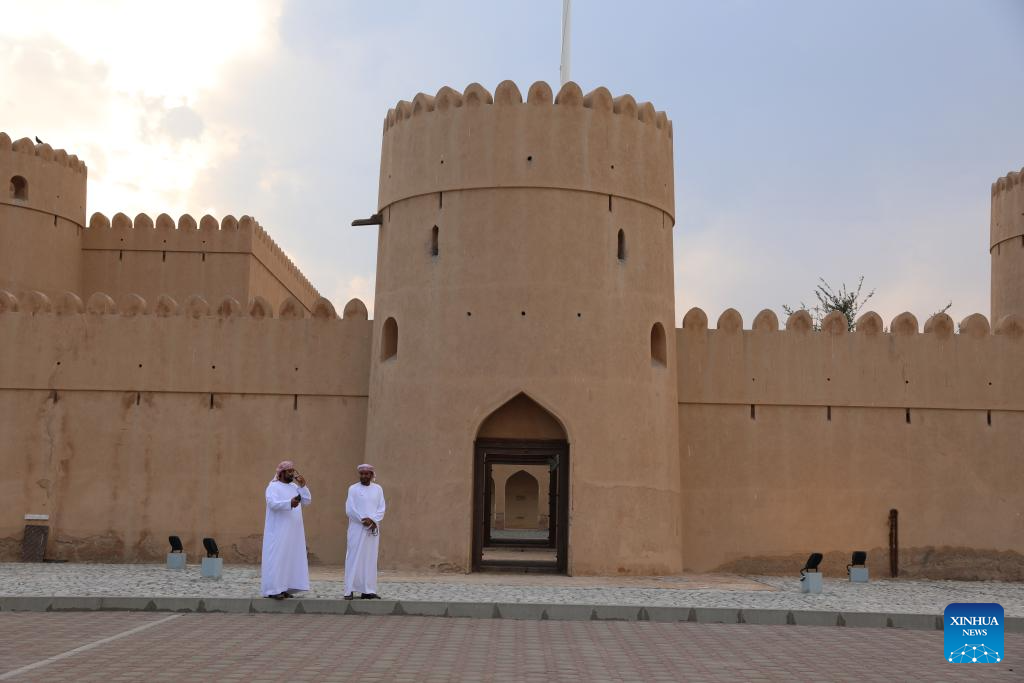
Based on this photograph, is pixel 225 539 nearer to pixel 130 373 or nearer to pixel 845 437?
pixel 130 373

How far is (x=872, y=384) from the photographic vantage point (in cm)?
1627

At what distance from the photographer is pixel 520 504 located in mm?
33875

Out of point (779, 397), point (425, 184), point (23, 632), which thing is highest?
point (425, 184)

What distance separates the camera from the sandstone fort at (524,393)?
14.9 metres

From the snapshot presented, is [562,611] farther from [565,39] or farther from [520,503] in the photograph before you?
[520,503]

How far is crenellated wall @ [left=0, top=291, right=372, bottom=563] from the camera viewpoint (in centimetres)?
1611

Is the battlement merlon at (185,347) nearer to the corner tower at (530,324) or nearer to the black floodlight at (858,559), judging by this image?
the corner tower at (530,324)

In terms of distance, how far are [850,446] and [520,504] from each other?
60.4 ft

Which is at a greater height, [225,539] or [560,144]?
[560,144]

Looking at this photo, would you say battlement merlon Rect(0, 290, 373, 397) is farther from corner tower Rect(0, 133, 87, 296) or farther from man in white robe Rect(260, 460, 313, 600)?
man in white robe Rect(260, 460, 313, 600)

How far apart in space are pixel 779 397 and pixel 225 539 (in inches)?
288

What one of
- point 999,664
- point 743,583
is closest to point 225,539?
point 743,583

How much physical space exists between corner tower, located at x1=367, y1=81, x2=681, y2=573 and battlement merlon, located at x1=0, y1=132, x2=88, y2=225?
761 cm

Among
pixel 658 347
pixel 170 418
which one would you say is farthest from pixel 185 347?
pixel 658 347
